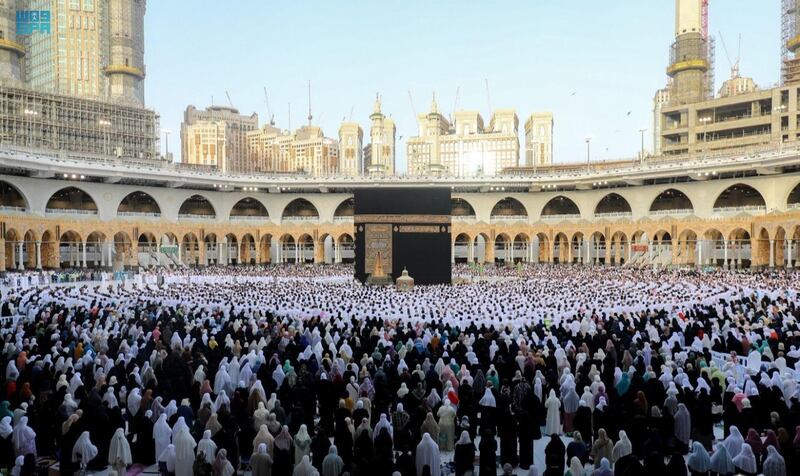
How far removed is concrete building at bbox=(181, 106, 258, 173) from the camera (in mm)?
95062


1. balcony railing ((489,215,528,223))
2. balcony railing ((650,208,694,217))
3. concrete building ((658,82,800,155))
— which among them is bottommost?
balcony railing ((489,215,528,223))

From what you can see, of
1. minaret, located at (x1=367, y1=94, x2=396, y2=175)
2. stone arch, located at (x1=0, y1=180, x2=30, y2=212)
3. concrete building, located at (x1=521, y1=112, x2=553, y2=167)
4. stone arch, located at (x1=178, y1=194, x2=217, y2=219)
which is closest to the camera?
stone arch, located at (x1=0, y1=180, x2=30, y2=212)

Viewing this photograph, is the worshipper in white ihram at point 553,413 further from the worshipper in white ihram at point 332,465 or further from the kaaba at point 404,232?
the kaaba at point 404,232

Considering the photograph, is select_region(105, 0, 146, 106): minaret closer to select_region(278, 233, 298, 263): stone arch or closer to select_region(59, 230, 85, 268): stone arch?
select_region(59, 230, 85, 268): stone arch

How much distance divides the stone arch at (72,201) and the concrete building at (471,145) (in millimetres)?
64829

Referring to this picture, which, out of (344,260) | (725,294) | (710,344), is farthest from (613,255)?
(710,344)

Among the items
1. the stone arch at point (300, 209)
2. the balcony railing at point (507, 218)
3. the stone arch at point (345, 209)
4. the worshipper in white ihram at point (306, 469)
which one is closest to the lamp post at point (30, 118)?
the stone arch at point (300, 209)

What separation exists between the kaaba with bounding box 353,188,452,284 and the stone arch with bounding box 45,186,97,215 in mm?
20855

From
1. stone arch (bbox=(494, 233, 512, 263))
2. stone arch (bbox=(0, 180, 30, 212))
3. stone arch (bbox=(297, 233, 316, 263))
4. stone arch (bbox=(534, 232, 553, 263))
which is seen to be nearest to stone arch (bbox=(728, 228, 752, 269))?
stone arch (bbox=(534, 232, 553, 263))

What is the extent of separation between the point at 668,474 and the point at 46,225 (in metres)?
34.8

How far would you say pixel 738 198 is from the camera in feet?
126

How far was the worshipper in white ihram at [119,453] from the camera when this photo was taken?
6.28 meters

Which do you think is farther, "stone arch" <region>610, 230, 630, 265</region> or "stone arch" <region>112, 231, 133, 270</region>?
"stone arch" <region>610, 230, 630, 265</region>

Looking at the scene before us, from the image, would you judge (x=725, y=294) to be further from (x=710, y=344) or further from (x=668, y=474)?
(x=668, y=474)
